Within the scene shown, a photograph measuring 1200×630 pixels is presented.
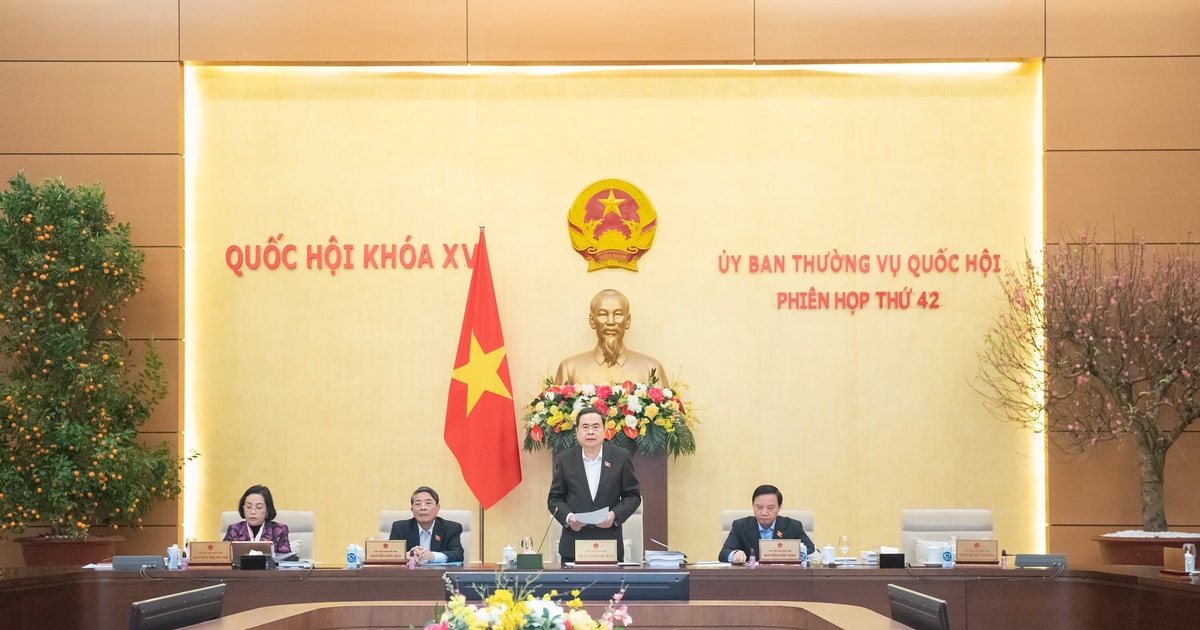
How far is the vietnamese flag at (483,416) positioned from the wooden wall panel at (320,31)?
6.50 ft

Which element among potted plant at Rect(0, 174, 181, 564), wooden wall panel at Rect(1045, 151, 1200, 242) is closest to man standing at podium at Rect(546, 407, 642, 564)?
potted plant at Rect(0, 174, 181, 564)

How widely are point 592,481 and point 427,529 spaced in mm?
932

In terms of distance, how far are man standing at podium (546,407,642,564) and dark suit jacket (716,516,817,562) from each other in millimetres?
573

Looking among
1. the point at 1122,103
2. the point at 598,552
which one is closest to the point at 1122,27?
the point at 1122,103

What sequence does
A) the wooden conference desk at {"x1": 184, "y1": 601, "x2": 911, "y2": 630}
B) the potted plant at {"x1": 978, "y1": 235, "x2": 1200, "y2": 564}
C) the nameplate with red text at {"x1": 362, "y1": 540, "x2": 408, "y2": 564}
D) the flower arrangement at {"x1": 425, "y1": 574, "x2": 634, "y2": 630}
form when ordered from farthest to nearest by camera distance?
the potted plant at {"x1": 978, "y1": 235, "x2": 1200, "y2": 564} → the nameplate with red text at {"x1": 362, "y1": 540, "x2": 408, "y2": 564} → the wooden conference desk at {"x1": 184, "y1": 601, "x2": 911, "y2": 630} → the flower arrangement at {"x1": 425, "y1": 574, "x2": 634, "y2": 630}

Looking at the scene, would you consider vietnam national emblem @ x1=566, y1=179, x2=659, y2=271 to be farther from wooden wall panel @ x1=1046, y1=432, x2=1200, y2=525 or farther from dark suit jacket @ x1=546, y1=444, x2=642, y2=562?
wooden wall panel @ x1=1046, y1=432, x2=1200, y2=525

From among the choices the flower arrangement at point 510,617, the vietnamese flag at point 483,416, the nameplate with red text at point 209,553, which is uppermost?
the vietnamese flag at point 483,416

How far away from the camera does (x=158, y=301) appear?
8523mm

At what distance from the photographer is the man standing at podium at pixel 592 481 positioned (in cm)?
635

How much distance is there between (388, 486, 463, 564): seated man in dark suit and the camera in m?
6.55

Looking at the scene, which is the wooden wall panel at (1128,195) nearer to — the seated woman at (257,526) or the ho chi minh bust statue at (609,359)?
the ho chi minh bust statue at (609,359)

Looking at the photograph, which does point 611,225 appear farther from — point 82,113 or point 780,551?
point 82,113

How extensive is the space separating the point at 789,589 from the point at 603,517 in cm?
95

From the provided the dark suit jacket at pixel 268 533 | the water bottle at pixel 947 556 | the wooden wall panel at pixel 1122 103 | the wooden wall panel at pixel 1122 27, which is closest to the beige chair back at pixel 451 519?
the dark suit jacket at pixel 268 533
